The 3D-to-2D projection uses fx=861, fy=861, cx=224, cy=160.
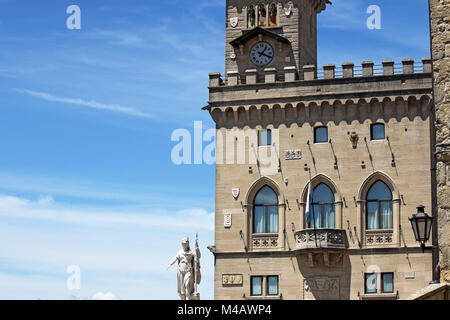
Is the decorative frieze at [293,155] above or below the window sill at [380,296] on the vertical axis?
above

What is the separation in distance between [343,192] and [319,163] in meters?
1.91

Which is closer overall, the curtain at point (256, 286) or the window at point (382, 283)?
the window at point (382, 283)

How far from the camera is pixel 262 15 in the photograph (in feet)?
152

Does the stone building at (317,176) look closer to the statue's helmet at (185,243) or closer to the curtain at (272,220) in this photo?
the curtain at (272,220)

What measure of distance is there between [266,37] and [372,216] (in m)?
11.1

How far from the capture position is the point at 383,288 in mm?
41000

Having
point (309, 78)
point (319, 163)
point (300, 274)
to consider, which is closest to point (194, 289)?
point (300, 274)

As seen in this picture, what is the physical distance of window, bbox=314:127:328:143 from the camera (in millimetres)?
43406

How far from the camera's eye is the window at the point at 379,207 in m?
41.8

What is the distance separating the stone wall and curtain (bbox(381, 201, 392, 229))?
29915 millimetres

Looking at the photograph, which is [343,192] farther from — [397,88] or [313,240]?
[397,88]

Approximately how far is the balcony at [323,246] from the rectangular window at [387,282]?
2.19m

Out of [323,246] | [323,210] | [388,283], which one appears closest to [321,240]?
[323,246]

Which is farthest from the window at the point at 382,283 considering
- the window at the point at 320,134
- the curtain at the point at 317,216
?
the window at the point at 320,134
